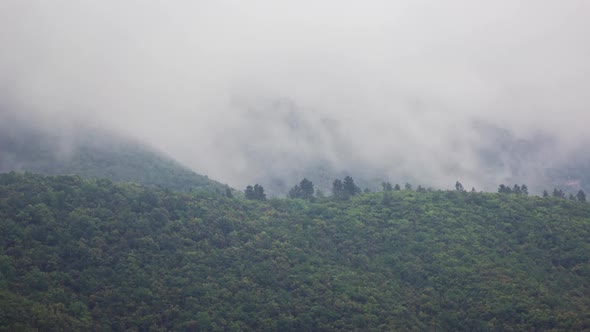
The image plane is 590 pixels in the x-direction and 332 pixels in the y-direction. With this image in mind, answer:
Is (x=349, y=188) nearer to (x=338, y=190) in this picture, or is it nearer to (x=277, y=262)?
(x=338, y=190)

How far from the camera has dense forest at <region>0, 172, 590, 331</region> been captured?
294ft

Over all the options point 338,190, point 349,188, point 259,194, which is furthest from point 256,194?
point 349,188

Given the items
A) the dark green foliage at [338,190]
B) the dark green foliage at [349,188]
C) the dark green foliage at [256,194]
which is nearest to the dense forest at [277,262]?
the dark green foliage at [256,194]

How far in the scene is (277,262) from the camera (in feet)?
343

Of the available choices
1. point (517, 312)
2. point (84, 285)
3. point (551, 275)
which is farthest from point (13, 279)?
point (551, 275)

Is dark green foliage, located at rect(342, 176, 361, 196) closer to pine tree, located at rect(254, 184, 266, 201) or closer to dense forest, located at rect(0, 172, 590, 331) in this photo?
dense forest, located at rect(0, 172, 590, 331)

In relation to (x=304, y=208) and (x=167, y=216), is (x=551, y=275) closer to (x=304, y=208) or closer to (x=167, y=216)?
(x=304, y=208)

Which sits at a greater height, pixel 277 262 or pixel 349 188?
pixel 349 188

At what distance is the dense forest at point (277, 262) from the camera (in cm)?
8975

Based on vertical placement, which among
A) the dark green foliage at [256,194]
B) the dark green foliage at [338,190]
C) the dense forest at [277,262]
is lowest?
the dense forest at [277,262]

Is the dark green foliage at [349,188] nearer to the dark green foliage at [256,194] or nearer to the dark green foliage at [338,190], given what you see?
the dark green foliage at [338,190]

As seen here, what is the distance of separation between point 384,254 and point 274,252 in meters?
18.3

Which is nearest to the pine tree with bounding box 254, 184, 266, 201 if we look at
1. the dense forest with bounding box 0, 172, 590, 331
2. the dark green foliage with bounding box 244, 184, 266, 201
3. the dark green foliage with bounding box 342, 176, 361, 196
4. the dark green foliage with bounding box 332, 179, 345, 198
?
the dark green foliage with bounding box 244, 184, 266, 201

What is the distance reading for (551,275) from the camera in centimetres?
10294
